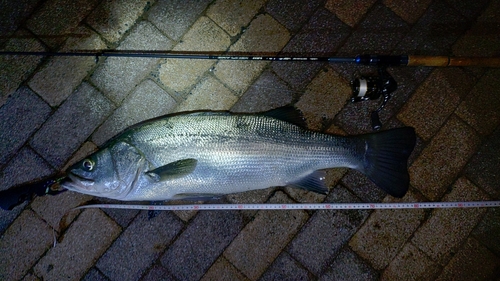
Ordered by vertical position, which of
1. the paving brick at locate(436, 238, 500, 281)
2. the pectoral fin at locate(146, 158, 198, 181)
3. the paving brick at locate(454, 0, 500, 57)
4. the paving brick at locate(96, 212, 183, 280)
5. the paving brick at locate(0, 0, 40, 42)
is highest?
the paving brick at locate(0, 0, 40, 42)

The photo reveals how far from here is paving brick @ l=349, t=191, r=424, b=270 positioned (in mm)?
3326

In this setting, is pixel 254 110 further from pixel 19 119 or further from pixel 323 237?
pixel 19 119

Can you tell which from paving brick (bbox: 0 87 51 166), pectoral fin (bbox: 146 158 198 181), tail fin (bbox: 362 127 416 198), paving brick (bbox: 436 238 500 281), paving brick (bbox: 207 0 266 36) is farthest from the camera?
paving brick (bbox: 207 0 266 36)

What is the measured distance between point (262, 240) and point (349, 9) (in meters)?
2.76

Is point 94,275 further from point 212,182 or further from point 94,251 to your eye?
point 212,182

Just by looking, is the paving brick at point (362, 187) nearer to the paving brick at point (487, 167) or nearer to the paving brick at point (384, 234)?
the paving brick at point (384, 234)

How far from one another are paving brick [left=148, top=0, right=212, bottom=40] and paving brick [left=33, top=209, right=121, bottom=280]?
217 centimetres

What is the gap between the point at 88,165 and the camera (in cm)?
298

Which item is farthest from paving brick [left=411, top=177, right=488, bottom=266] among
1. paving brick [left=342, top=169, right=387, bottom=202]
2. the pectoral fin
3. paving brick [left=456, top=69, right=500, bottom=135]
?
the pectoral fin

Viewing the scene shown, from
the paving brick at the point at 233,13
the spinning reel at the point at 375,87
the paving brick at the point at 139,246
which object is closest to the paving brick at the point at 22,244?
the paving brick at the point at 139,246

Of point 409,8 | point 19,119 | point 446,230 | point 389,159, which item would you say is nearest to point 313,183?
point 389,159

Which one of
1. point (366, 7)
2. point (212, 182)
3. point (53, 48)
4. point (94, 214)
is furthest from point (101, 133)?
point (366, 7)

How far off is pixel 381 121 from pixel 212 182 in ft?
6.41

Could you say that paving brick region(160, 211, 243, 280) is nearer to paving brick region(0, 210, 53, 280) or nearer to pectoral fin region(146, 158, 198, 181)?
pectoral fin region(146, 158, 198, 181)
